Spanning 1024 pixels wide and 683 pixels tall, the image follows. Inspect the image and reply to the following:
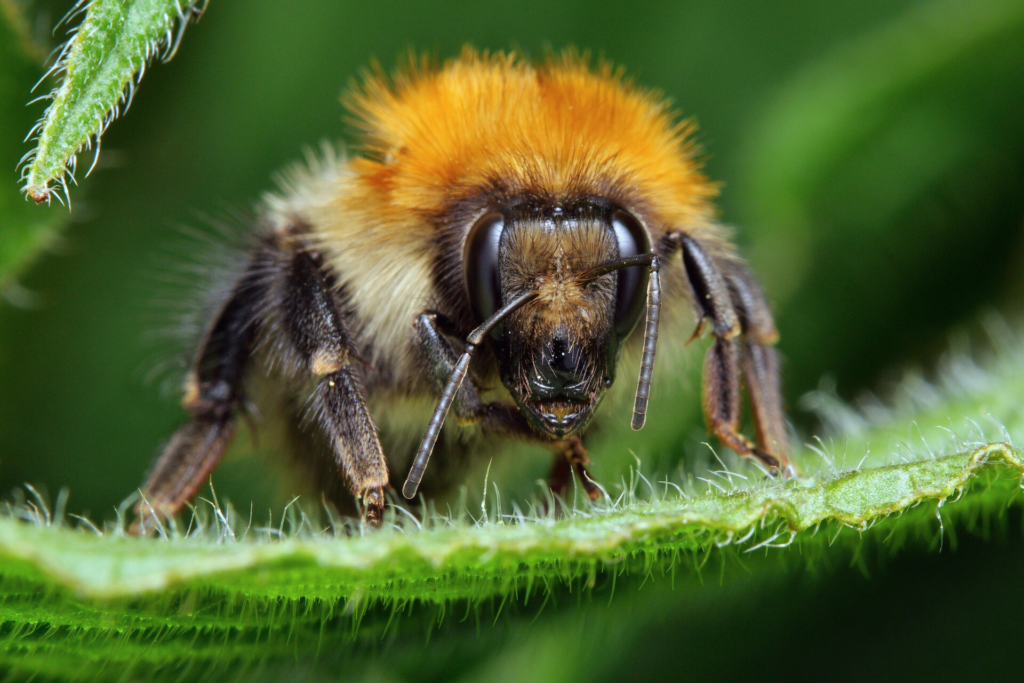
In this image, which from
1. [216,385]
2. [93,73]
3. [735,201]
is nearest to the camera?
[93,73]

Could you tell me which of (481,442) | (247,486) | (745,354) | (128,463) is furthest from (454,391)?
(128,463)

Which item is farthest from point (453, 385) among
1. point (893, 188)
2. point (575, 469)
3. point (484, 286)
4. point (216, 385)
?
point (893, 188)

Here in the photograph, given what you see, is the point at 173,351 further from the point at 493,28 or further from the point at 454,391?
the point at 493,28

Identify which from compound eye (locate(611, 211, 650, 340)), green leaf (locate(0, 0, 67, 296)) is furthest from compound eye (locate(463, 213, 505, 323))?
green leaf (locate(0, 0, 67, 296))

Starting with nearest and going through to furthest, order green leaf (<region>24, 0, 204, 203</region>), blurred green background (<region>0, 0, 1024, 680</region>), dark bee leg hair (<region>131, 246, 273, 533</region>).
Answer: green leaf (<region>24, 0, 204, 203</region>), dark bee leg hair (<region>131, 246, 273, 533</region>), blurred green background (<region>0, 0, 1024, 680</region>)

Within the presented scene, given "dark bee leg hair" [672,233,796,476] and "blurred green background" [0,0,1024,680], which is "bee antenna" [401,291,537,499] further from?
"blurred green background" [0,0,1024,680]

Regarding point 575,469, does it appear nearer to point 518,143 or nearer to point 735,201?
point 518,143
